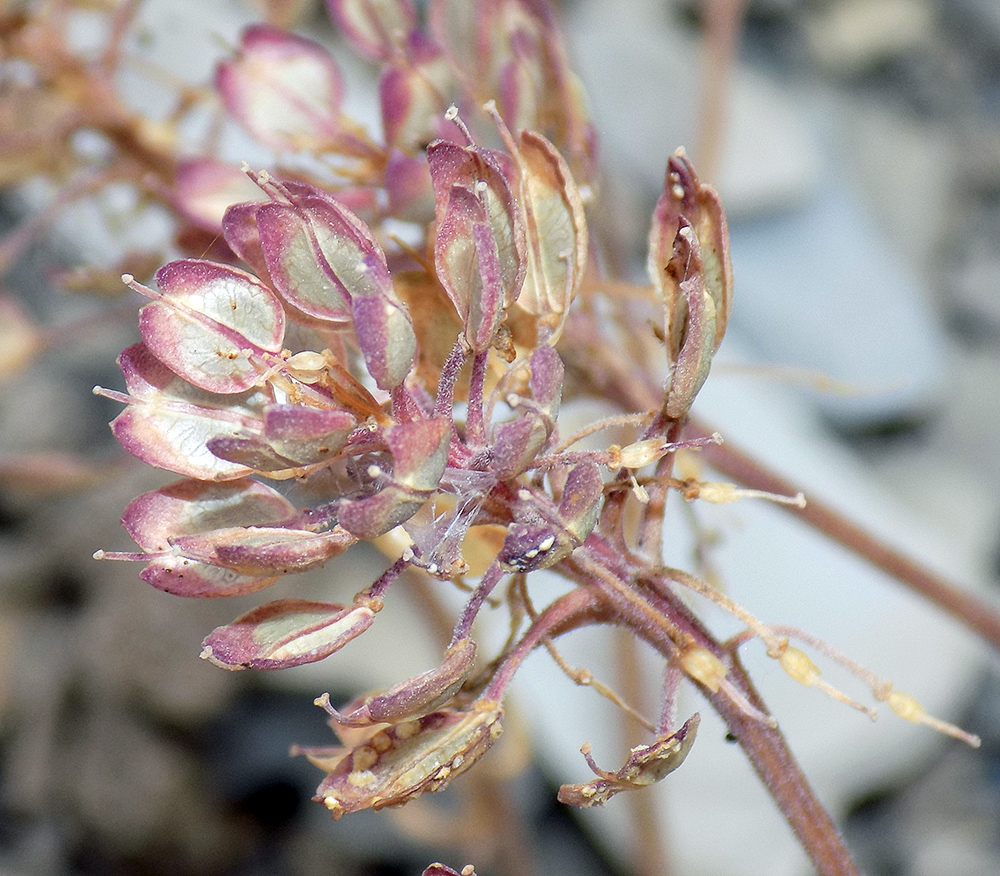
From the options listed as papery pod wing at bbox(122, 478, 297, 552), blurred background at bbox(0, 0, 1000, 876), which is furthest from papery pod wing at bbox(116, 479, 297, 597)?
blurred background at bbox(0, 0, 1000, 876)

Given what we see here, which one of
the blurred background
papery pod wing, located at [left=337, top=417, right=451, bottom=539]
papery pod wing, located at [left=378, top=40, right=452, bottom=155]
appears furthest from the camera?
the blurred background

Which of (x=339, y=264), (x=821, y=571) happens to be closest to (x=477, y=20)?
(x=339, y=264)

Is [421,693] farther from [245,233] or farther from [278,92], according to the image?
[278,92]

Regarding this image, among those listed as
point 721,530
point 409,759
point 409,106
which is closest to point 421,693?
point 409,759

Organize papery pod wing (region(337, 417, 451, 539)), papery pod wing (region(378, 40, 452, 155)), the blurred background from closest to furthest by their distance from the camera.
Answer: papery pod wing (region(337, 417, 451, 539)), papery pod wing (region(378, 40, 452, 155)), the blurred background

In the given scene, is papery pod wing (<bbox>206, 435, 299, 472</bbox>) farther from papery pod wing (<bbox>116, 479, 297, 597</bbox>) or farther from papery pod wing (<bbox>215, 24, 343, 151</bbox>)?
papery pod wing (<bbox>215, 24, 343, 151</bbox>)

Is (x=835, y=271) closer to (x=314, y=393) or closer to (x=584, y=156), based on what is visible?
(x=584, y=156)

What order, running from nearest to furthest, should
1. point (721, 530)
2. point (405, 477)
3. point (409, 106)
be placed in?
point (405, 477) < point (409, 106) < point (721, 530)
